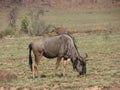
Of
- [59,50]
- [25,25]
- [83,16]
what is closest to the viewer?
[59,50]

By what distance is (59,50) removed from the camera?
17219mm

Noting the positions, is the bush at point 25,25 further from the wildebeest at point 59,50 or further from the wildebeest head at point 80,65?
the wildebeest head at point 80,65

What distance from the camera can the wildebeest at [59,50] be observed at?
56.0 ft

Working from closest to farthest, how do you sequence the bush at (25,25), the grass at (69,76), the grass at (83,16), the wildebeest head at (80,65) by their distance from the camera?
the grass at (69,76), the wildebeest head at (80,65), the bush at (25,25), the grass at (83,16)

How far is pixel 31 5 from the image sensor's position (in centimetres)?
9938

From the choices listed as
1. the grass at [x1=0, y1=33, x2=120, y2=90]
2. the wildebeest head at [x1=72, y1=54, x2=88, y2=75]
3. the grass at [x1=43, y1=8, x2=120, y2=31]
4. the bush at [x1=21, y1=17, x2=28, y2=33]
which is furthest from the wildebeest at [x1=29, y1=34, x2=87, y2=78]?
the grass at [x1=43, y1=8, x2=120, y2=31]

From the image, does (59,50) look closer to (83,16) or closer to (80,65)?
(80,65)

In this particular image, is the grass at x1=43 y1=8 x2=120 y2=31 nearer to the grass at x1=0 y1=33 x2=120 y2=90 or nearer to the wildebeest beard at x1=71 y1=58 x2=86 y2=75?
the grass at x1=0 y1=33 x2=120 y2=90

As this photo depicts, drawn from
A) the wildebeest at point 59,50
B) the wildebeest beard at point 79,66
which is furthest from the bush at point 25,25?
the wildebeest beard at point 79,66

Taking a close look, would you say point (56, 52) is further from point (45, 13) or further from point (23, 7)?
point (23, 7)

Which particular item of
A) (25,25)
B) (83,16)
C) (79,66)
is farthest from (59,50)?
(83,16)

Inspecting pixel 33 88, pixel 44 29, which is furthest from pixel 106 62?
pixel 44 29

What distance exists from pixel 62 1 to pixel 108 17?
2582 cm

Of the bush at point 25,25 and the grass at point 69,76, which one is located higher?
the grass at point 69,76
